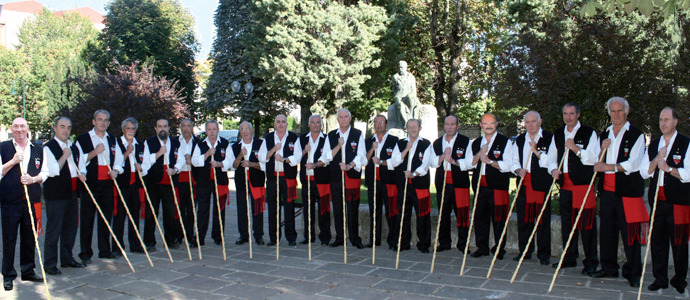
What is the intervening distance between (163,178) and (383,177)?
313 centimetres

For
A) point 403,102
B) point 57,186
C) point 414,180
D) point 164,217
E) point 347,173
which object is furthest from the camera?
point 403,102

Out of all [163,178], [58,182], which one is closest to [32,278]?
[58,182]

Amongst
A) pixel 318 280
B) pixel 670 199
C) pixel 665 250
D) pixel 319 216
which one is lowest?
pixel 318 280

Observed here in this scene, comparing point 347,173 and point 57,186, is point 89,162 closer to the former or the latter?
point 57,186

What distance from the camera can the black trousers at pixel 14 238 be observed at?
233 inches

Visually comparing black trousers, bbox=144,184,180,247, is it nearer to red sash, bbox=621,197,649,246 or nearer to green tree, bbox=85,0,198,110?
red sash, bbox=621,197,649,246

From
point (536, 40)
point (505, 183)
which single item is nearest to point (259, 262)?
point (505, 183)

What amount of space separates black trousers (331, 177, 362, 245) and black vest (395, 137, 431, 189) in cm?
77

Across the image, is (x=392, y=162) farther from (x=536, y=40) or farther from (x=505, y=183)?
(x=536, y=40)

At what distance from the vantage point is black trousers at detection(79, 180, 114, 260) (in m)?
6.93

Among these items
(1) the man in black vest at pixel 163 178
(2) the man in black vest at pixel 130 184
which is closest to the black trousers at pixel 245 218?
(1) the man in black vest at pixel 163 178

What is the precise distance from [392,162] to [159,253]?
3.43m

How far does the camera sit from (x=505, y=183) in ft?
22.6

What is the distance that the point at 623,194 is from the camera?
18.6 feet
